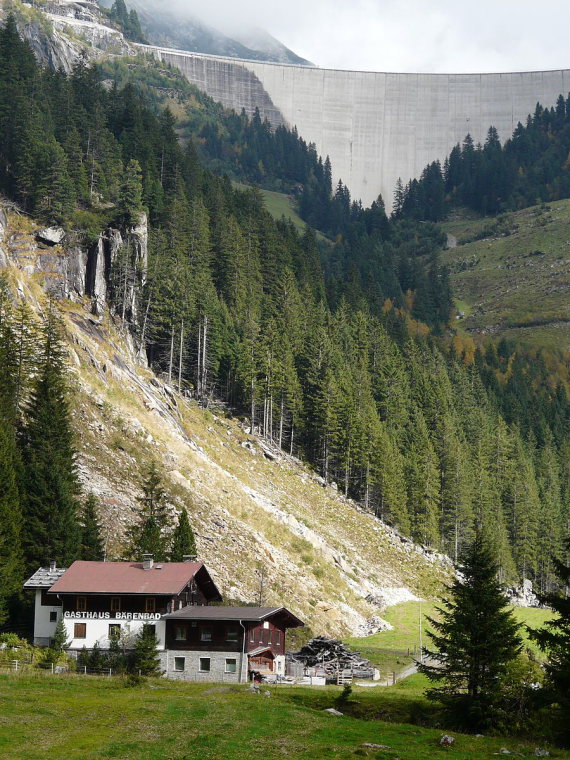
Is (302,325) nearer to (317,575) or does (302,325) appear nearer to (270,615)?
(317,575)

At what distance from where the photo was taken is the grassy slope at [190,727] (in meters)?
34.2

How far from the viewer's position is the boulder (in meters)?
99.5

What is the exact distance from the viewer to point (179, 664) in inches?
2215

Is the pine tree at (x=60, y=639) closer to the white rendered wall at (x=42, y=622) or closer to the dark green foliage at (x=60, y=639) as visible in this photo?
the dark green foliage at (x=60, y=639)

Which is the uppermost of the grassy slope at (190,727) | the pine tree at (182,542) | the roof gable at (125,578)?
the pine tree at (182,542)

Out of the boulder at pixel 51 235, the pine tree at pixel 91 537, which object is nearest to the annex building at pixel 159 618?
the pine tree at pixel 91 537

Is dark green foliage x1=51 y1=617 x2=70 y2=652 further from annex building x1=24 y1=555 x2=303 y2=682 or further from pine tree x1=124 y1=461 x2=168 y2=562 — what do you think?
pine tree x1=124 y1=461 x2=168 y2=562

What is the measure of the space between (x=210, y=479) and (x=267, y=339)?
115 ft

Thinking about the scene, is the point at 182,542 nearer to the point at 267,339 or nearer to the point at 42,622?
the point at 42,622

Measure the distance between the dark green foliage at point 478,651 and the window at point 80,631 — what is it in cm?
2255

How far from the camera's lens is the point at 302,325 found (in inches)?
5079

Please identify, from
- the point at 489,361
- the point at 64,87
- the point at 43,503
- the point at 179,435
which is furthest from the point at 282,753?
the point at 489,361

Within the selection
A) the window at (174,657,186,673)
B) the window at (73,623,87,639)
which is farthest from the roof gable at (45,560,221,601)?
the window at (174,657,186,673)

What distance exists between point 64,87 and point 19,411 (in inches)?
2896
